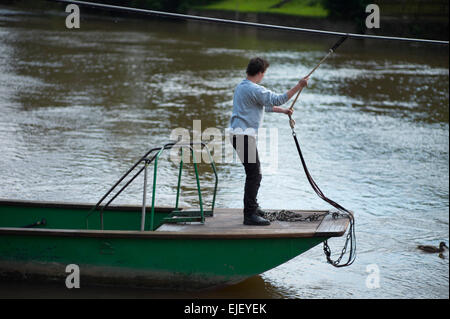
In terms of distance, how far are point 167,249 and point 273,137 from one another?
789 centimetres

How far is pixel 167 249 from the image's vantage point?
620 centimetres

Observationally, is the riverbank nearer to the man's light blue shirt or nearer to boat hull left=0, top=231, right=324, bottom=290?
the man's light blue shirt

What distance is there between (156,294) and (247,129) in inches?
70.7

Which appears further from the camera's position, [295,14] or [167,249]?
[295,14]

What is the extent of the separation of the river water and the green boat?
193 millimetres

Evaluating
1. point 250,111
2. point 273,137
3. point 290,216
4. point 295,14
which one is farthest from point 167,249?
point 295,14

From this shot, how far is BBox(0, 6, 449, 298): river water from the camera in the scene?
7512mm

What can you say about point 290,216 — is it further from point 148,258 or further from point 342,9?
point 342,9

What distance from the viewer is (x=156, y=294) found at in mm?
6418

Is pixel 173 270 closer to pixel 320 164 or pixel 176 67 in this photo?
pixel 320 164

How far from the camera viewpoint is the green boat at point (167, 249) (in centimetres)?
609

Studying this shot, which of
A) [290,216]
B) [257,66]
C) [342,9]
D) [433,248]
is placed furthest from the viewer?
[342,9]

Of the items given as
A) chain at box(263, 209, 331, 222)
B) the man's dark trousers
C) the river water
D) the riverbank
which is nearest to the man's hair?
the man's dark trousers

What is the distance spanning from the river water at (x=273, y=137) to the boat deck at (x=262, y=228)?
681 millimetres
